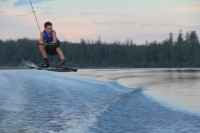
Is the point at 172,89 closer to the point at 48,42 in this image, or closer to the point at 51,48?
the point at 51,48

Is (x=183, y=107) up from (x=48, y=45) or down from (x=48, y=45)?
down

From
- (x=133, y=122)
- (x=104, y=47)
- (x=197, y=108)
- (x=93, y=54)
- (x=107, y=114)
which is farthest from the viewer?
(x=104, y=47)

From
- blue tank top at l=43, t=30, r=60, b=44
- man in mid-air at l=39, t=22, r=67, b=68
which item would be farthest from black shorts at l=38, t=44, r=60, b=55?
blue tank top at l=43, t=30, r=60, b=44

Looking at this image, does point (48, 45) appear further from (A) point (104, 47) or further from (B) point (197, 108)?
(A) point (104, 47)

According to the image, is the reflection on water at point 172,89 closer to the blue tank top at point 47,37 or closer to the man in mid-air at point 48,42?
the man in mid-air at point 48,42

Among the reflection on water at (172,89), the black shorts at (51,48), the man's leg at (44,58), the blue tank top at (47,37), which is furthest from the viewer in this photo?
the reflection on water at (172,89)

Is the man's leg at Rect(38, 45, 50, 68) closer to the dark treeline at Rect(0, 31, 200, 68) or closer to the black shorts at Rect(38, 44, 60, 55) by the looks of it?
the black shorts at Rect(38, 44, 60, 55)

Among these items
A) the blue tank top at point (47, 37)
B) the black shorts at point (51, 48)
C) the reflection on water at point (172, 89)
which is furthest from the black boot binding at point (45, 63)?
the reflection on water at point (172, 89)

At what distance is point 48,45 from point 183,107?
8008 millimetres

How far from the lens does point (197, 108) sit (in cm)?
1925

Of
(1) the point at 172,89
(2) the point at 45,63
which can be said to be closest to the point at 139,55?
(1) the point at 172,89

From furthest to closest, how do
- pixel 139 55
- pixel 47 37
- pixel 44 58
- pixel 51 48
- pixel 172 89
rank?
pixel 139 55 → pixel 172 89 → pixel 44 58 → pixel 51 48 → pixel 47 37

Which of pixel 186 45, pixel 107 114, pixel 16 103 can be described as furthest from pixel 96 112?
pixel 186 45

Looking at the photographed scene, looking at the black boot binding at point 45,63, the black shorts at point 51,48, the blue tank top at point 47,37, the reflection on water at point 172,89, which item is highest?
the blue tank top at point 47,37
